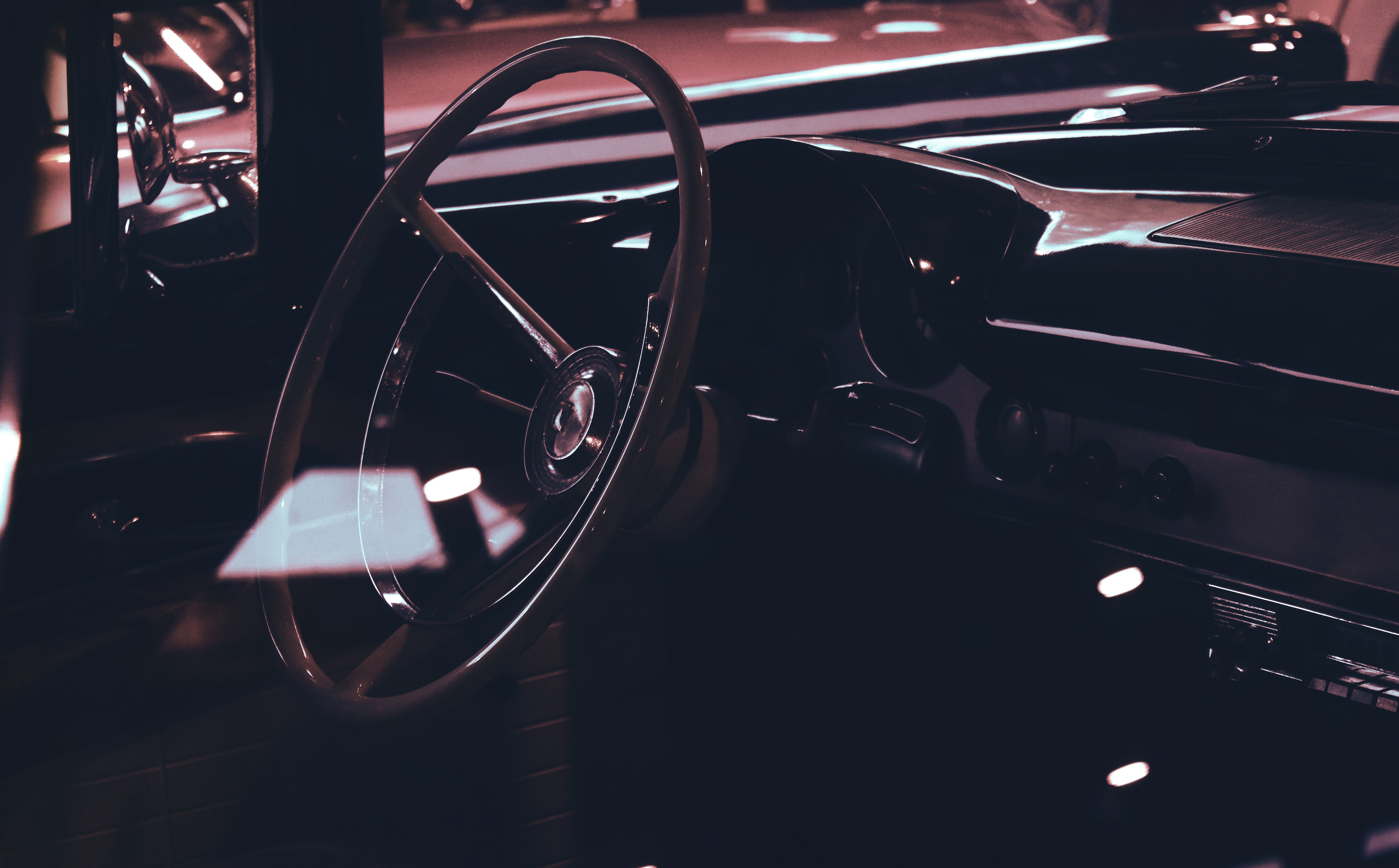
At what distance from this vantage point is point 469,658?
96 cm

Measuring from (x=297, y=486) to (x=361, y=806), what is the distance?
452 millimetres

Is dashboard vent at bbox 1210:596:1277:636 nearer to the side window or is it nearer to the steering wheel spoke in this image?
the steering wheel spoke

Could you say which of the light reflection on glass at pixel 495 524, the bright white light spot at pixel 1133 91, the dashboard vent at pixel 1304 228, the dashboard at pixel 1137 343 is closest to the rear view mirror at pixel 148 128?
the light reflection on glass at pixel 495 524

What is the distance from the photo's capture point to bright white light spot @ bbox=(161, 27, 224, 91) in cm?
127

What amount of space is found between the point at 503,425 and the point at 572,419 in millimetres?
201

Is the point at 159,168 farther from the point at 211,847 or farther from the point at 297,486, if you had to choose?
the point at 211,847

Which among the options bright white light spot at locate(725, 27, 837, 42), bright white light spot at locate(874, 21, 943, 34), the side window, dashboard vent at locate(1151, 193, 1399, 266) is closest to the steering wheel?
the side window

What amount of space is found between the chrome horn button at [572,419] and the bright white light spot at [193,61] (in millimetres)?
580

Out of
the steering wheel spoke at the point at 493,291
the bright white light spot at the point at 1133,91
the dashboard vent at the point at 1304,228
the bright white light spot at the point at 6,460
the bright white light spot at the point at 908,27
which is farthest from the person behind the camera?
the bright white light spot at the point at 908,27

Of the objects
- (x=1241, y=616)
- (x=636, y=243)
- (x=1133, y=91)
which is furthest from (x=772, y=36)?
(x=1241, y=616)

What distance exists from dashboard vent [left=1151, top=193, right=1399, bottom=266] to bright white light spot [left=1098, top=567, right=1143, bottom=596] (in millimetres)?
395

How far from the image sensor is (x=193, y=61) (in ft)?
4.24

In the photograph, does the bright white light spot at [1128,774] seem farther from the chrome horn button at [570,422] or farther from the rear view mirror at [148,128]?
the rear view mirror at [148,128]

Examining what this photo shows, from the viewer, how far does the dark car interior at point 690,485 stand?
100 cm
